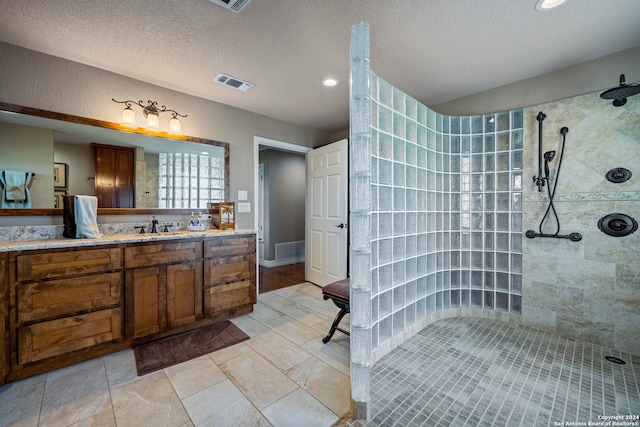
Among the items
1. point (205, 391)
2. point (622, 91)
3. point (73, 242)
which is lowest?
point (205, 391)

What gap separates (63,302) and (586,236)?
4.18 m

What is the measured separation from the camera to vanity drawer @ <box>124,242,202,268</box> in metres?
2.11

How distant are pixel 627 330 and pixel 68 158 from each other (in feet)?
16.0

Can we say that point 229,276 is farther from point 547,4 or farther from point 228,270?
point 547,4

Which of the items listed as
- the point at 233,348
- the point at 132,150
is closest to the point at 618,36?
the point at 233,348

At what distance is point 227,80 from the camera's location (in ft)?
8.39

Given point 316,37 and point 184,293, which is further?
point 184,293

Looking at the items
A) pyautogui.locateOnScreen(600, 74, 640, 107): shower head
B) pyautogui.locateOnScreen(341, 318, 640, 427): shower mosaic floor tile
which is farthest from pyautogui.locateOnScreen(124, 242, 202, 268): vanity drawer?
pyautogui.locateOnScreen(600, 74, 640, 107): shower head

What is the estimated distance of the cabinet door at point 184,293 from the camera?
7.59 feet

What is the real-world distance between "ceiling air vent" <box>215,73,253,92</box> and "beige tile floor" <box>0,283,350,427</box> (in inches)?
97.6

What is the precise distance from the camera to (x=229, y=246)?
8.80ft

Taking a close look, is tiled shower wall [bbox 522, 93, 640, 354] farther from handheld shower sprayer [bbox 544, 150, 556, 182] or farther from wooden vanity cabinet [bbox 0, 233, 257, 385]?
wooden vanity cabinet [bbox 0, 233, 257, 385]

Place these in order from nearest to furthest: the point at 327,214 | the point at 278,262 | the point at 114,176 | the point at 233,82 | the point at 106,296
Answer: the point at 106,296
the point at 114,176
the point at 233,82
the point at 327,214
the point at 278,262

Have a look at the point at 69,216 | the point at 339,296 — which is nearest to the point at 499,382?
the point at 339,296
